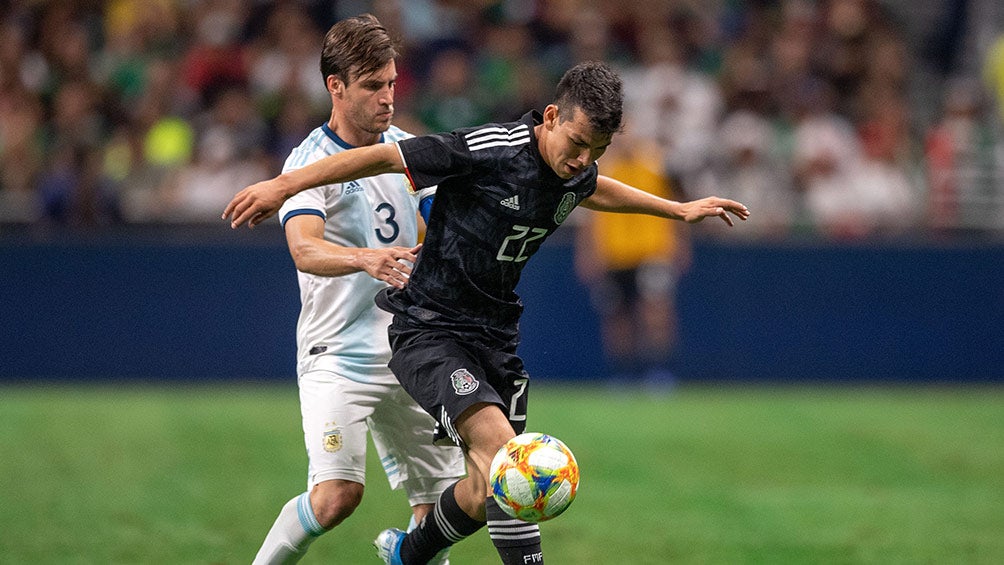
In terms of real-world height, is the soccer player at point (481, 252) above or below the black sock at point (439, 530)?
above

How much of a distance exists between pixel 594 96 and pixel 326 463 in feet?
6.12

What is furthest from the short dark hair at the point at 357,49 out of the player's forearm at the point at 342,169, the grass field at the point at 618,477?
the grass field at the point at 618,477

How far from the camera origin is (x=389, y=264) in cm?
499

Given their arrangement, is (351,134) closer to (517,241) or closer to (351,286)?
(351,286)

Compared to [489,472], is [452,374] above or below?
above

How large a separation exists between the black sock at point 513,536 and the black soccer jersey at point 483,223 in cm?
74

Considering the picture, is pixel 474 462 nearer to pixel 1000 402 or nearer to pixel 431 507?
pixel 431 507

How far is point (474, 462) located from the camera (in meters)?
5.33

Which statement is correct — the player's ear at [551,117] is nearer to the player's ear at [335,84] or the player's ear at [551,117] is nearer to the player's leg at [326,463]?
the player's ear at [335,84]

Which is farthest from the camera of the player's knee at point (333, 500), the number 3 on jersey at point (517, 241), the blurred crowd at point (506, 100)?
the blurred crowd at point (506, 100)

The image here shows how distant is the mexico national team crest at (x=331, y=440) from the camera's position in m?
5.68

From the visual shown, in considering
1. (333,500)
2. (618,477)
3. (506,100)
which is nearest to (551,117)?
(333,500)

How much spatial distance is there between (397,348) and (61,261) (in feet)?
32.3

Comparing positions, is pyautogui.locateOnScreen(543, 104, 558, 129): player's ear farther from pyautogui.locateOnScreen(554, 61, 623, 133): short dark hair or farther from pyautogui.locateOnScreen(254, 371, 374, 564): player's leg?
pyautogui.locateOnScreen(254, 371, 374, 564): player's leg
